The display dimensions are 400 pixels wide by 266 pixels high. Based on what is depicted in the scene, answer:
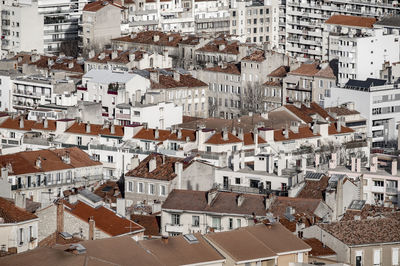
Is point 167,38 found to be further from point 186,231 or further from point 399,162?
point 186,231

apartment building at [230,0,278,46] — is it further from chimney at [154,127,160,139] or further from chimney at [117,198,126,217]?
chimney at [117,198,126,217]

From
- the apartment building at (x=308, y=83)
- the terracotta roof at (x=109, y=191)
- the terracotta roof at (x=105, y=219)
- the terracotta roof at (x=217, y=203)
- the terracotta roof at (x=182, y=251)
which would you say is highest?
the terracotta roof at (x=182, y=251)

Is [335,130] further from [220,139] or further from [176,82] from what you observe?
[176,82]

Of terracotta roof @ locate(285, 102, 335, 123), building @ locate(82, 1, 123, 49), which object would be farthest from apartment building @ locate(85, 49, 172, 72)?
terracotta roof @ locate(285, 102, 335, 123)

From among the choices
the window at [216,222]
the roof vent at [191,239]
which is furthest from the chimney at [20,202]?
the roof vent at [191,239]

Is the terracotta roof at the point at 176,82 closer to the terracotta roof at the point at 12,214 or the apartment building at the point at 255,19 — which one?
the apartment building at the point at 255,19
